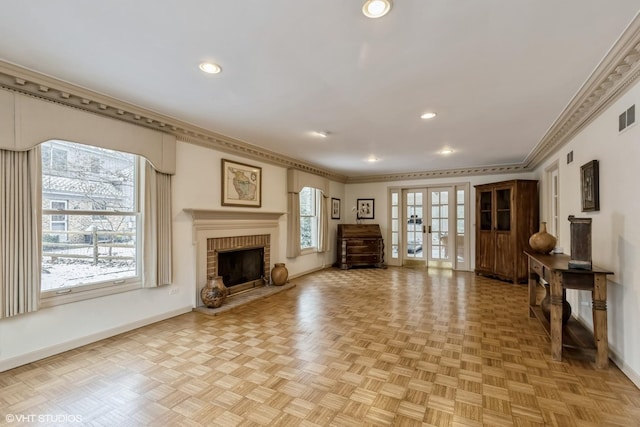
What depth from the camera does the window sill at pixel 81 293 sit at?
2662 mm

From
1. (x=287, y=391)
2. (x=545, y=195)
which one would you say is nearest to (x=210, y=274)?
(x=287, y=391)

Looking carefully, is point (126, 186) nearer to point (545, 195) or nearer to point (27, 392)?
point (27, 392)

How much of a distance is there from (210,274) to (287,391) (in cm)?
246

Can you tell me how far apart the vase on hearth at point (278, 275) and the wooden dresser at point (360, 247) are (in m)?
2.18

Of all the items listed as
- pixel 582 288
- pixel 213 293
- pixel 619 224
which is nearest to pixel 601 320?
pixel 582 288

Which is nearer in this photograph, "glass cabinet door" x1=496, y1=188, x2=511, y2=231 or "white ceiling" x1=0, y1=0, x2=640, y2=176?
"white ceiling" x1=0, y1=0, x2=640, y2=176

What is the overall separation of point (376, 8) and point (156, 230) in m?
3.15

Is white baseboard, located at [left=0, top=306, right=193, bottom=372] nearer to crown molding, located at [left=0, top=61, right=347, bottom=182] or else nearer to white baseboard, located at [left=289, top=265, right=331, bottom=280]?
crown molding, located at [left=0, top=61, right=347, bottom=182]

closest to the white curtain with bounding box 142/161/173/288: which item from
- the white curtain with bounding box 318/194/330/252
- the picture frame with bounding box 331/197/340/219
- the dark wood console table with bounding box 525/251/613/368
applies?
the white curtain with bounding box 318/194/330/252

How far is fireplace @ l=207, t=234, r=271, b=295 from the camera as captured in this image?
4.29 meters

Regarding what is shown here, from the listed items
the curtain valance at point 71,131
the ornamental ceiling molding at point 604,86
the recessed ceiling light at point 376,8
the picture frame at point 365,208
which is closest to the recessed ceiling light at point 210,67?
the recessed ceiling light at point 376,8

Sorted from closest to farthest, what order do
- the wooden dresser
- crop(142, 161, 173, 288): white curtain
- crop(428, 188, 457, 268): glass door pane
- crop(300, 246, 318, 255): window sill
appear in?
crop(142, 161, 173, 288): white curtain < crop(300, 246, 318, 255): window sill < crop(428, 188, 457, 268): glass door pane < the wooden dresser

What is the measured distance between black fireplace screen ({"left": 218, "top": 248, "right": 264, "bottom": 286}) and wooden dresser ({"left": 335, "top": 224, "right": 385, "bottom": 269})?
98.2 inches

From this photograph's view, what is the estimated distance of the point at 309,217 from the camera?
6.78 meters
